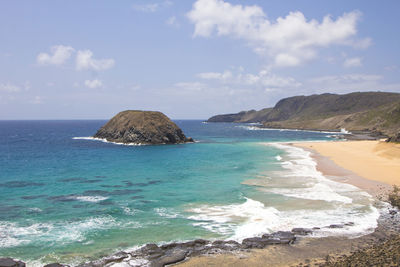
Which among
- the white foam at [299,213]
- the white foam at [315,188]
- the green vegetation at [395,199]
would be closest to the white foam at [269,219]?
the white foam at [299,213]

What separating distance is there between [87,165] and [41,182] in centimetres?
1271

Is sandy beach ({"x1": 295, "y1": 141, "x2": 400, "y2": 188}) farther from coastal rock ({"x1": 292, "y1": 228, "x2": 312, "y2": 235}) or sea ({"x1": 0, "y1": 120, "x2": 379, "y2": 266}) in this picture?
coastal rock ({"x1": 292, "y1": 228, "x2": 312, "y2": 235})

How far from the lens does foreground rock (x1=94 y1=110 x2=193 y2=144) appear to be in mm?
81125

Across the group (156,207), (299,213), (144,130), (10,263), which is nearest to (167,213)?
(156,207)

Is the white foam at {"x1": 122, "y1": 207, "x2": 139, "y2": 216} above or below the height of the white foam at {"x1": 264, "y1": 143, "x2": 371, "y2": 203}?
below

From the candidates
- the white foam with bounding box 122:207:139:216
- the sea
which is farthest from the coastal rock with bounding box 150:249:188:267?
the white foam with bounding box 122:207:139:216

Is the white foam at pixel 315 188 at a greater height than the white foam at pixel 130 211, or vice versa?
the white foam at pixel 315 188

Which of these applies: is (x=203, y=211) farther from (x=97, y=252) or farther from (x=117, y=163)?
(x=117, y=163)

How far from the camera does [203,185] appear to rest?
32.6 m

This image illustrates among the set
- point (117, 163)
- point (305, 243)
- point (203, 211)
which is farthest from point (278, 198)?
point (117, 163)

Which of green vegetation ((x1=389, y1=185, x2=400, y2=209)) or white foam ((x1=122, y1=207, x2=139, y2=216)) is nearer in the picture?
white foam ((x1=122, y1=207, x2=139, y2=216))

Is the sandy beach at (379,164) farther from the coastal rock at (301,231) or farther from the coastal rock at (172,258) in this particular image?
the coastal rock at (172,258)

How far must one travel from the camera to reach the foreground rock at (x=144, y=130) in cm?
8112

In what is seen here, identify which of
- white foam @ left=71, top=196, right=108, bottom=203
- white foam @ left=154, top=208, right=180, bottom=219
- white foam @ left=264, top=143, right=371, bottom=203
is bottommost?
white foam @ left=154, top=208, right=180, bottom=219
